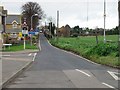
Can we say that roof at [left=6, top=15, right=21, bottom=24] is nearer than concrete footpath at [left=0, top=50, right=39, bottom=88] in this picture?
No

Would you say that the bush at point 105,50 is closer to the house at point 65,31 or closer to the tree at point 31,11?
the tree at point 31,11

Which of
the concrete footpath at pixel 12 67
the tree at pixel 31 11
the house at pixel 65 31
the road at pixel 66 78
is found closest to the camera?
the road at pixel 66 78

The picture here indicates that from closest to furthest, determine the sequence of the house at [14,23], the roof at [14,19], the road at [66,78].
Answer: the road at [66,78] → the house at [14,23] → the roof at [14,19]

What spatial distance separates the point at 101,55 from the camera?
35.2 m

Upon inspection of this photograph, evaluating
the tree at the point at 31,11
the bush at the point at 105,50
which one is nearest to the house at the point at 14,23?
the tree at the point at 31,11

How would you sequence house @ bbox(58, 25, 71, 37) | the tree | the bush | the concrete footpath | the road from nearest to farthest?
1. the road
2. the concrete footpath
3. the bush
4. the tree
5. house @ bbox(58, 25, 71, 37)

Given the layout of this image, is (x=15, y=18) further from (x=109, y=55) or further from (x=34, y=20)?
(x=109, y=55)

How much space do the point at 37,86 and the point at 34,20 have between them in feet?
389

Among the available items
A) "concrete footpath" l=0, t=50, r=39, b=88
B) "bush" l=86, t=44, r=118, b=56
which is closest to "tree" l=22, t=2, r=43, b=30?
"bush" l=86, t=44, r=118, b=56

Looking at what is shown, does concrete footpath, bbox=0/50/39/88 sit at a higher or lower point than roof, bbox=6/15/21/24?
lower

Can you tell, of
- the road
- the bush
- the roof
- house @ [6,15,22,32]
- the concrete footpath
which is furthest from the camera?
the roof

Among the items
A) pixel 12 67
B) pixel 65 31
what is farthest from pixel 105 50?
pixel 65 31

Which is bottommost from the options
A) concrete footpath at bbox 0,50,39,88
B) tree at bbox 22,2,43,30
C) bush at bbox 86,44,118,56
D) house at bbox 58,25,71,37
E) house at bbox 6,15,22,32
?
concrete footpath at bbox 0,50,39,88

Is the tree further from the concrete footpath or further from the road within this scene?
the road
